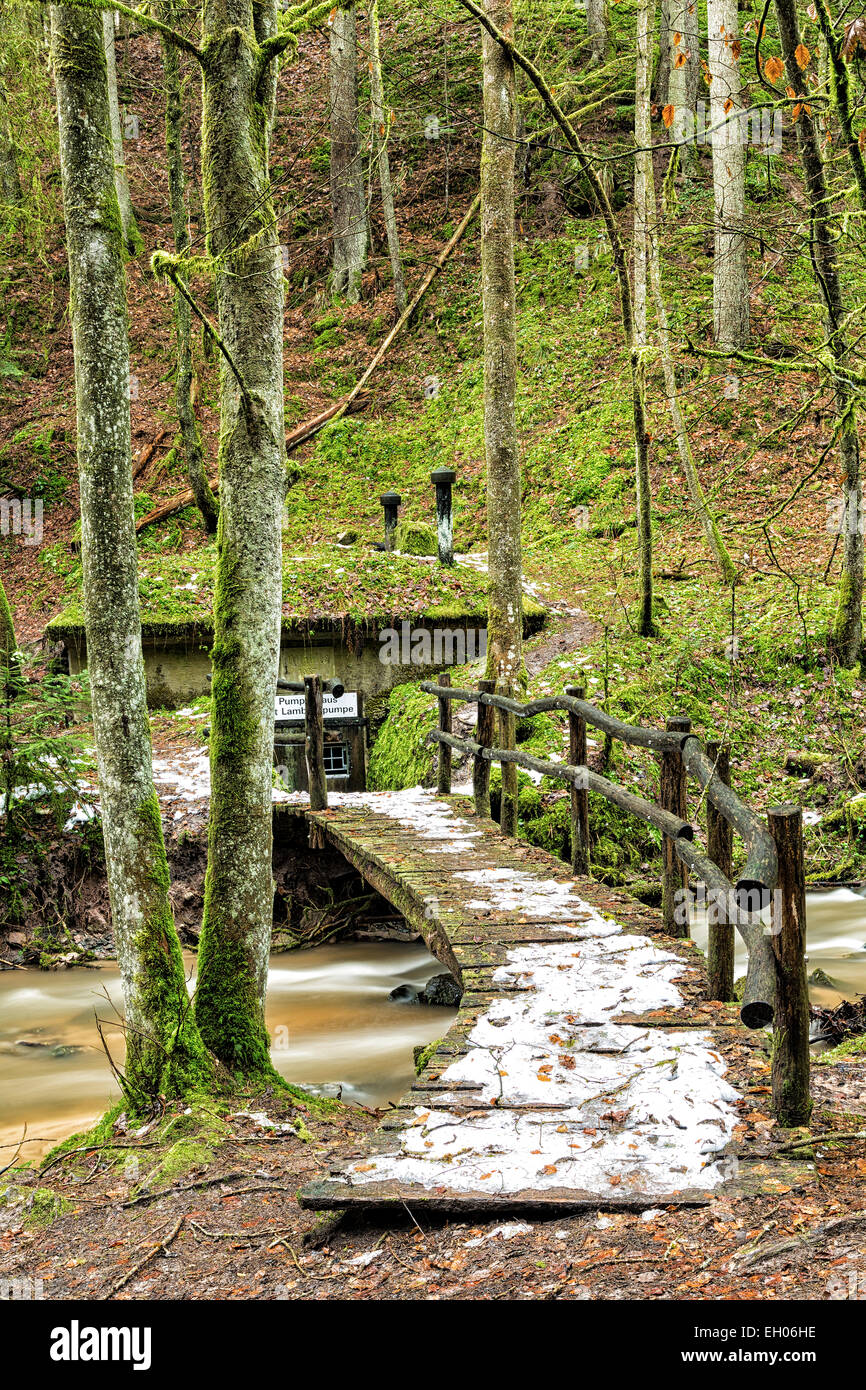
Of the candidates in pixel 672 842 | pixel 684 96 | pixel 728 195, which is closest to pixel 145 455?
pixel 728 195

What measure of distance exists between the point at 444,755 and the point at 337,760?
2.02m

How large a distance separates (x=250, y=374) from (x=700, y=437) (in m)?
A: 12.1

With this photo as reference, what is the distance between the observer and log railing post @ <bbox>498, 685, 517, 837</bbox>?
9344 mm

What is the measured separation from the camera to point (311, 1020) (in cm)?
885

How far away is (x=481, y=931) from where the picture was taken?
6.60m

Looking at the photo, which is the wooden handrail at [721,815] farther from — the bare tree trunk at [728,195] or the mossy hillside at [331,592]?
the bare tree trunk at [728,195]

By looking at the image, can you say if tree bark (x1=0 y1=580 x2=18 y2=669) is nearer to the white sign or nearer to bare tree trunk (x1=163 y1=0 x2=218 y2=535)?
the white sign

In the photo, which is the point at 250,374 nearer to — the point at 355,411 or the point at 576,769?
the point at 576,769

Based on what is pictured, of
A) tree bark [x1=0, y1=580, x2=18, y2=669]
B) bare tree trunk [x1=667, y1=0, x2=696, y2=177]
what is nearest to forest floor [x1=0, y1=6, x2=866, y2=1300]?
bare tree trunk [x1=667, y1=0, x2=696, y2=177]

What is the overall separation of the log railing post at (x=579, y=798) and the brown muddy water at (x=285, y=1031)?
5.98 ft

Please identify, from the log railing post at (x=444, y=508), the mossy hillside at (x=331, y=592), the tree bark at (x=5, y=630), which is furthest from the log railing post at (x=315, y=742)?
the log railing post at (x=444, y=508)

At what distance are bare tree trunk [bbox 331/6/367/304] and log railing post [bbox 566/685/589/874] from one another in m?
15.7

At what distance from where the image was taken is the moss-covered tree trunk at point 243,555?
215 inches
